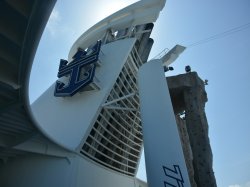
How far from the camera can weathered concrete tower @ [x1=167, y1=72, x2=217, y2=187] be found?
15.6 metres

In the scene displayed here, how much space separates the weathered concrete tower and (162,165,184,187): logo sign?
4147 mm

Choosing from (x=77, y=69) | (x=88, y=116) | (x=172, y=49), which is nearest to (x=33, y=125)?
(x=88, y=116)

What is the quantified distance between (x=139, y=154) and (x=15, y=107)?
15.8 meters

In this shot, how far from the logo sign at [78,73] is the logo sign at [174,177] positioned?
922cm

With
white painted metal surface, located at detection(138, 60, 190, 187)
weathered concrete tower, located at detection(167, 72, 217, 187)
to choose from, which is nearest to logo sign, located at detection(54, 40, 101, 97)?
white painted metal surface, located at detection(138, 60, 190, 187)

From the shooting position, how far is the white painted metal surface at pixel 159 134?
11.9 meters

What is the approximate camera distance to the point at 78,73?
1997cm

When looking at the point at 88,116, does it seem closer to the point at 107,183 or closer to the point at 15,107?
the point at 107,183

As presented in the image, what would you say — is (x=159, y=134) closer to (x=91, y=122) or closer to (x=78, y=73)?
(x=91, y=122)

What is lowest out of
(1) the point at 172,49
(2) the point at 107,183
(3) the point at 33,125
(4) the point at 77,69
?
(2) the point at 107,183

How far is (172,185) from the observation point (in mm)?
11492

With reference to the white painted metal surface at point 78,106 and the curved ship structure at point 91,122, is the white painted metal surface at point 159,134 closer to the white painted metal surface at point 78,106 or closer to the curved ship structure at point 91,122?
the curved ship structure at point 91,122

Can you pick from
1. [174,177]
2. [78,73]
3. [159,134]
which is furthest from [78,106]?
[174,177]

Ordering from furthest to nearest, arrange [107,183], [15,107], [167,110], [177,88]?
[177,88], [107,183], [167,110], [15,107]
